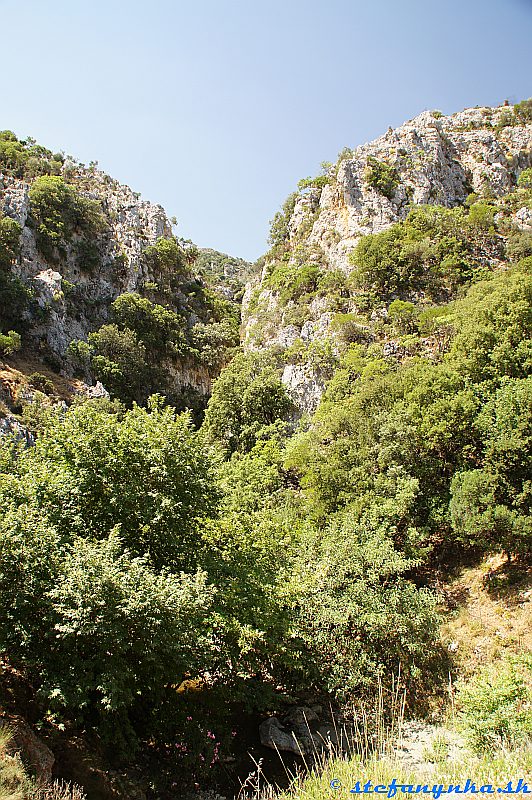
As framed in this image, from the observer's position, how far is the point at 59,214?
1770 inches

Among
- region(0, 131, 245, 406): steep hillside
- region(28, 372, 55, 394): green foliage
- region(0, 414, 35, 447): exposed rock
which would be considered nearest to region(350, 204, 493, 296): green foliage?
region(0, 131, 245, 406): steep hillside

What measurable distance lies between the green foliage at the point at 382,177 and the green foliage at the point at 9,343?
3679 centimetres

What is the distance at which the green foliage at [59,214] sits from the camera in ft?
141

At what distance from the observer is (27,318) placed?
125ft

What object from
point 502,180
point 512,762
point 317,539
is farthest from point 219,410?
point 502,180

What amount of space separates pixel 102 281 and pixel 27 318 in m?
10.5

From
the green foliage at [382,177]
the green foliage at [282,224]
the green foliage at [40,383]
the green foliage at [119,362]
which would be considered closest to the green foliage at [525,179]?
the green foliage at [382,177]

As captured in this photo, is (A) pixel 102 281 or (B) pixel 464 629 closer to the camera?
(B) pixel 464 629

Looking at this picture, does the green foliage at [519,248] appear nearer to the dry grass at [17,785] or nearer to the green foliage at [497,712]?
the green foliage at [497,712]

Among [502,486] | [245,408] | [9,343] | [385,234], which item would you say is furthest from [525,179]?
[9,343]

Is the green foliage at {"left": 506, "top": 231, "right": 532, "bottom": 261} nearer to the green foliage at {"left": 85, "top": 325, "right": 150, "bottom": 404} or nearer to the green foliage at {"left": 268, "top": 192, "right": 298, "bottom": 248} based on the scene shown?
the green foliage at {"left": 268, "top": 192, "right": 298, "bottom": 248}

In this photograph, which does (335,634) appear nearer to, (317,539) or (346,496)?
(317,539)

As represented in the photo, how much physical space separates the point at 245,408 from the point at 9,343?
60.0 feet

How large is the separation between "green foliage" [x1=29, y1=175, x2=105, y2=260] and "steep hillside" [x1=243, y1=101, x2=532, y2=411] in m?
18.9
